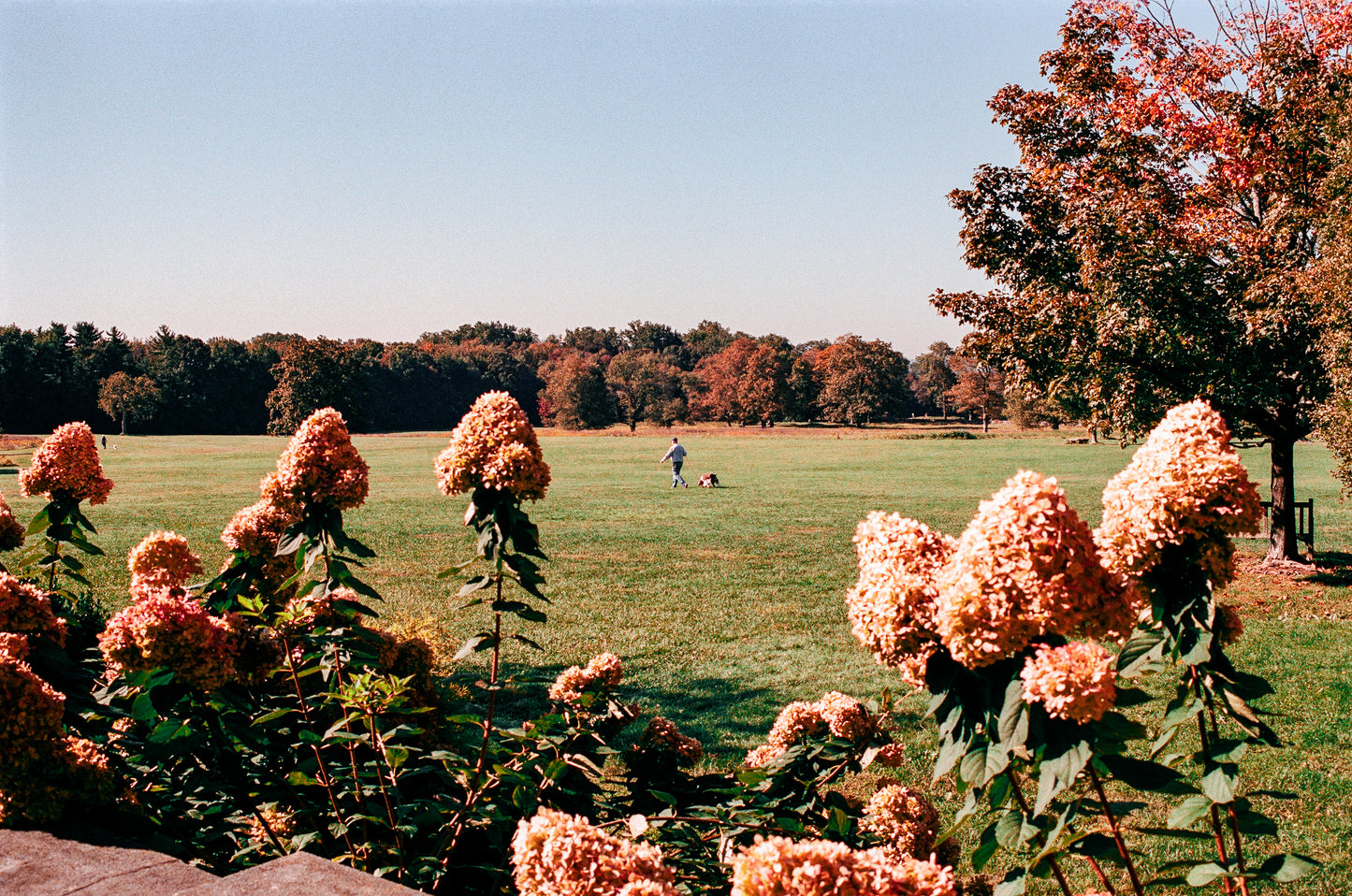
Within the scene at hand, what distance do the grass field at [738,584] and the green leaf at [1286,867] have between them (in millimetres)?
Result: 3866

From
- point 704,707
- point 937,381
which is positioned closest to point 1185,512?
point 704,707

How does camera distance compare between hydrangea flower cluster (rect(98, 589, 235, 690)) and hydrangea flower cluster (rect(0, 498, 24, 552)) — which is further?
hydrangea flower cluster (rect(0, 498, 24, 552))

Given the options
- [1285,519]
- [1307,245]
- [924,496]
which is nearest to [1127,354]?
[1307,245]

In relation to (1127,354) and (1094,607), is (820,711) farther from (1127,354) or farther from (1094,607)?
(1127,354)

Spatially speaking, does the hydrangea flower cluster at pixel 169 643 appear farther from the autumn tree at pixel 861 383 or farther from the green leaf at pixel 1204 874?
the autumn tree at pixel 861 383

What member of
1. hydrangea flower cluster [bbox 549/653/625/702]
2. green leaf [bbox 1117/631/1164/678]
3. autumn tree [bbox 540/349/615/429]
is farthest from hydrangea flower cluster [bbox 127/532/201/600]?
autumn tree [bbox 540/349/615/429]

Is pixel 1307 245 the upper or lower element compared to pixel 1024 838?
upper

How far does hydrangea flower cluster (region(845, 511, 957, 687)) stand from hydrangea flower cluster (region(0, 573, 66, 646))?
6.94 ft

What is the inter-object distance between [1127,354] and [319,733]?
1134 centimetres

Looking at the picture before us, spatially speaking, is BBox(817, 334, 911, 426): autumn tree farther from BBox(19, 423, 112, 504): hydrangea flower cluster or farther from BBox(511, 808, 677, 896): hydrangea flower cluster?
BBox(511, 808, 677, 896): hydrangea flower cluster

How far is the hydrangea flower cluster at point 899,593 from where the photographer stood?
59.4 inches

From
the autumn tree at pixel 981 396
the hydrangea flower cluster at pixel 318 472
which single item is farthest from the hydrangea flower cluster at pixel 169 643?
the autumn tree at pixel 981 396

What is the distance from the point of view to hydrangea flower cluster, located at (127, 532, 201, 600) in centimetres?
255

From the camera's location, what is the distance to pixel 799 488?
2855 centimetres
